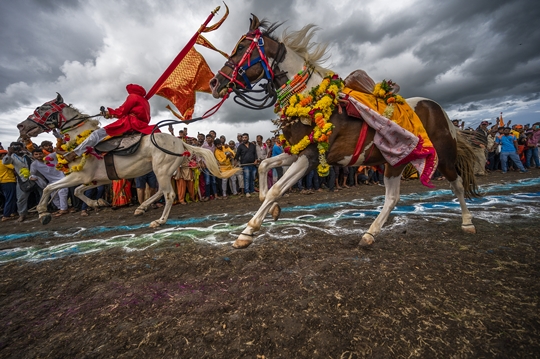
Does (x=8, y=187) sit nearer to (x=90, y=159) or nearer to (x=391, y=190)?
(x=90, y=159)

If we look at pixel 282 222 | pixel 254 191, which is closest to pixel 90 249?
pixel 282 222

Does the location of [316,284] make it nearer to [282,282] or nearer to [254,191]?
[282,282]

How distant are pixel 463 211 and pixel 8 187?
39.6 ft

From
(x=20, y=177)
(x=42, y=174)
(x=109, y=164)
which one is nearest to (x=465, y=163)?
(x=109, y=164)

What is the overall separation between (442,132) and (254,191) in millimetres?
7491

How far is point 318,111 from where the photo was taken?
8.88 feet

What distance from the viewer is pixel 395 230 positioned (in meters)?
3.71

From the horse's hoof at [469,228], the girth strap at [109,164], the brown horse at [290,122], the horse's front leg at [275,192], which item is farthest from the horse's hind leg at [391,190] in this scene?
the girth strap at [109,164]

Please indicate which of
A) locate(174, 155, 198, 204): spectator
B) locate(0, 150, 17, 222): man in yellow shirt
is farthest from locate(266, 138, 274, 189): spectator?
locate(0, 150, 17, 222): man in yellow shirt

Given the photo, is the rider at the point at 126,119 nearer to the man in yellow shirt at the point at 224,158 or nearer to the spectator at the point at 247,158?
the man in yellow shirt at the point at 224,158

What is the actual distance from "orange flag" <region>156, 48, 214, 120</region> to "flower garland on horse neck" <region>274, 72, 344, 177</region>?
191 centimetres

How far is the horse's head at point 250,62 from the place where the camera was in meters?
3.08

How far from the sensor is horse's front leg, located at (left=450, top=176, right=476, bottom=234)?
3523 mm

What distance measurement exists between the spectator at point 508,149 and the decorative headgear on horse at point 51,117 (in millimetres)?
17548
